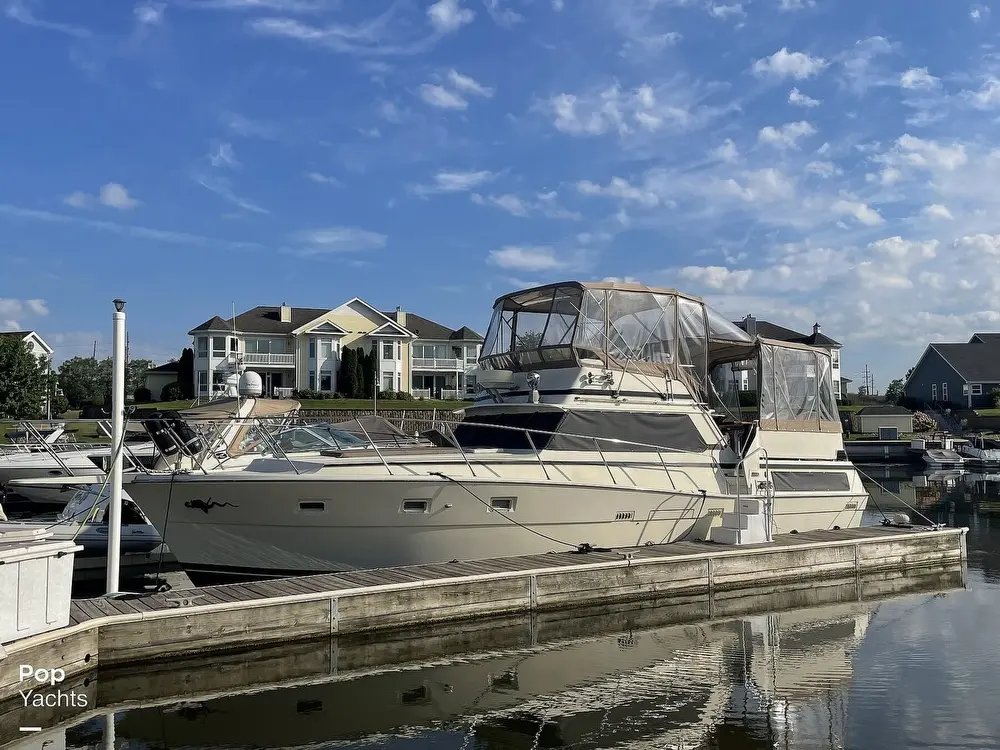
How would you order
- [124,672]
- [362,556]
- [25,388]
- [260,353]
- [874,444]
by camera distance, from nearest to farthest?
[124,672] < [362,556] < [25,388] < [874,444] < [260,353]

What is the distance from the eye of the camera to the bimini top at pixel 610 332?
14820 mm

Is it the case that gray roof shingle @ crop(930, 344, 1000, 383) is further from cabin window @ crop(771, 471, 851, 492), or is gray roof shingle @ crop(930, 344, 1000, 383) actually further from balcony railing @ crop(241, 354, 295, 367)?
cabin window @ crop(771, 471, 851, 492)

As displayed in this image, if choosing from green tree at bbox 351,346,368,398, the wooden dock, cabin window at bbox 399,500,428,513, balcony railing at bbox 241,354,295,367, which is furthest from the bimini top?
balcony railing at bbox 241,354,295,367

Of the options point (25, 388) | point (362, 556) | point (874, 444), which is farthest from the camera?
point (874, 444)

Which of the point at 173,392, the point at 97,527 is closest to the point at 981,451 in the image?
the point at 97,527

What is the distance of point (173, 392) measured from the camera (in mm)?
59281

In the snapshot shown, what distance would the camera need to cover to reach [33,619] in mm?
7938

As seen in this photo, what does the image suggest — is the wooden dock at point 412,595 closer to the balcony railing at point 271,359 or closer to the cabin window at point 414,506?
the cabin window at point 414,506

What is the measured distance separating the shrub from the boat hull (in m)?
50.0

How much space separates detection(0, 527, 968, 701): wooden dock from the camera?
29.0 ft

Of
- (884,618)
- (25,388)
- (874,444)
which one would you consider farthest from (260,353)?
(884,618)

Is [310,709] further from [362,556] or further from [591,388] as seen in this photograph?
[591,388]

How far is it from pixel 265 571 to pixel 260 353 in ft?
165

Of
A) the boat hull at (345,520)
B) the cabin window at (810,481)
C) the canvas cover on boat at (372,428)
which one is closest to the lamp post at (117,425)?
the boat hull at (345,520)
